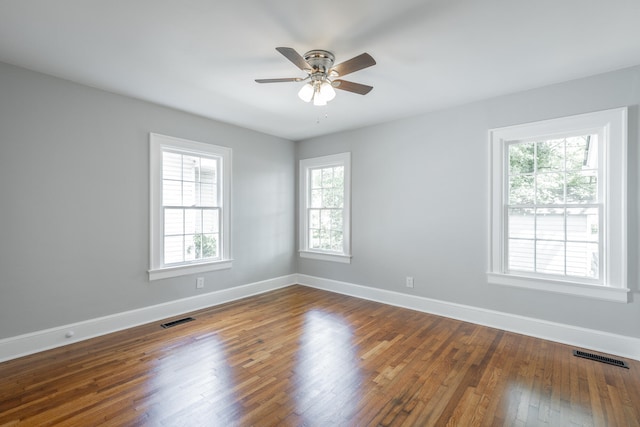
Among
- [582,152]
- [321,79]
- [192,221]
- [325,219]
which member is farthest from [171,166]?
[582,152]

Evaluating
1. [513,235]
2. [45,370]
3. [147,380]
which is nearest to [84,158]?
[45,370]

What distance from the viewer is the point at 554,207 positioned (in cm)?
307

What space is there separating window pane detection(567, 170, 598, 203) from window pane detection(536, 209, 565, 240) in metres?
0.18

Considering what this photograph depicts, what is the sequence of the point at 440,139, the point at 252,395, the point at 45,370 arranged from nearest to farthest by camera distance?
the point at 252,395
the point at 45,370
the point at 440,139

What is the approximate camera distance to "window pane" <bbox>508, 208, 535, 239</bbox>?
10.6 ft

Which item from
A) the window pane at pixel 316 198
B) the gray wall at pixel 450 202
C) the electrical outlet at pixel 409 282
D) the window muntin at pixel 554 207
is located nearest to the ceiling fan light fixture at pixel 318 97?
the gray wall at pixel 450 202

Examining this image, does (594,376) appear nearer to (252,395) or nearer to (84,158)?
(252,395)

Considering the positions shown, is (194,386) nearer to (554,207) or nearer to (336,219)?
(336,219)

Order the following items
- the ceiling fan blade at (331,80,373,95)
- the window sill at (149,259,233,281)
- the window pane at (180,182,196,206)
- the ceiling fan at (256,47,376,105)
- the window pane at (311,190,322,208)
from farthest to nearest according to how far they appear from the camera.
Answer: the window pane at (311,190,322,208) < the window pane at (180,182,196,206) < the window sill at (149,259,233,281) < the ceiling fan blade at (331,80,373,95) < the ceiling fan at (256,47,376,105)

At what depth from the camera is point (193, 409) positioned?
193cm

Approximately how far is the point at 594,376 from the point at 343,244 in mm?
3129

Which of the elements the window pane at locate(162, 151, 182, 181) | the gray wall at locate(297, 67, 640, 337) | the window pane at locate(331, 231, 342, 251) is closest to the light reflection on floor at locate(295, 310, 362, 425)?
the gray wall at locate(297, 67, 640, 337)

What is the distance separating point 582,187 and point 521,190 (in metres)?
0.51

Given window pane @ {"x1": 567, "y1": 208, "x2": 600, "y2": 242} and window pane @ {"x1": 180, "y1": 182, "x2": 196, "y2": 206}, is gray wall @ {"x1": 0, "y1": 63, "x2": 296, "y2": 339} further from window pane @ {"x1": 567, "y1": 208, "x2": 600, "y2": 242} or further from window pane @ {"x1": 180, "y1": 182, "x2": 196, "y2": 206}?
window pane @ {"x1": 567, "y1": 208, "x2": 600, "y2": 242}
